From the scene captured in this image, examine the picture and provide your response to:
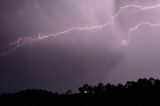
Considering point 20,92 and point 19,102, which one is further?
point 20,92

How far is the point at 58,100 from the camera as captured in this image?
69500 millimetres

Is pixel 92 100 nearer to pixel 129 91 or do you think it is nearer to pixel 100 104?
pixel 100 104

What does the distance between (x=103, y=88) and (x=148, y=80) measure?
867 cm

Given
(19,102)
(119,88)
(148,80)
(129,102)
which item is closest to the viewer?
(129,102)

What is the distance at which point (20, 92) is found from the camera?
7812cm

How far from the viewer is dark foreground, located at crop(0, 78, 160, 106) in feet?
216

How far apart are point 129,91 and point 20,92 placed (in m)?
19.9

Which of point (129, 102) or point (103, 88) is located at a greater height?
point (103, 88)

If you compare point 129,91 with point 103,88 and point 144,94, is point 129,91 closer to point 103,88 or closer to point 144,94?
point 144,94

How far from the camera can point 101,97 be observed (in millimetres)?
69812

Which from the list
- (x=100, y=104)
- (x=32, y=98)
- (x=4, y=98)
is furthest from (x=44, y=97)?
(x=100, y=104)

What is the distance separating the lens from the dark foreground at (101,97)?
2594 inches

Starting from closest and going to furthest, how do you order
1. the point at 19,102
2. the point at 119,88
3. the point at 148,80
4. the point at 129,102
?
the point at 129,102
the point at 19,102
the point at 119,88
the point at 148,80

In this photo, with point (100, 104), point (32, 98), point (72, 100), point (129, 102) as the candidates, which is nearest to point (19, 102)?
point (32, 98)
